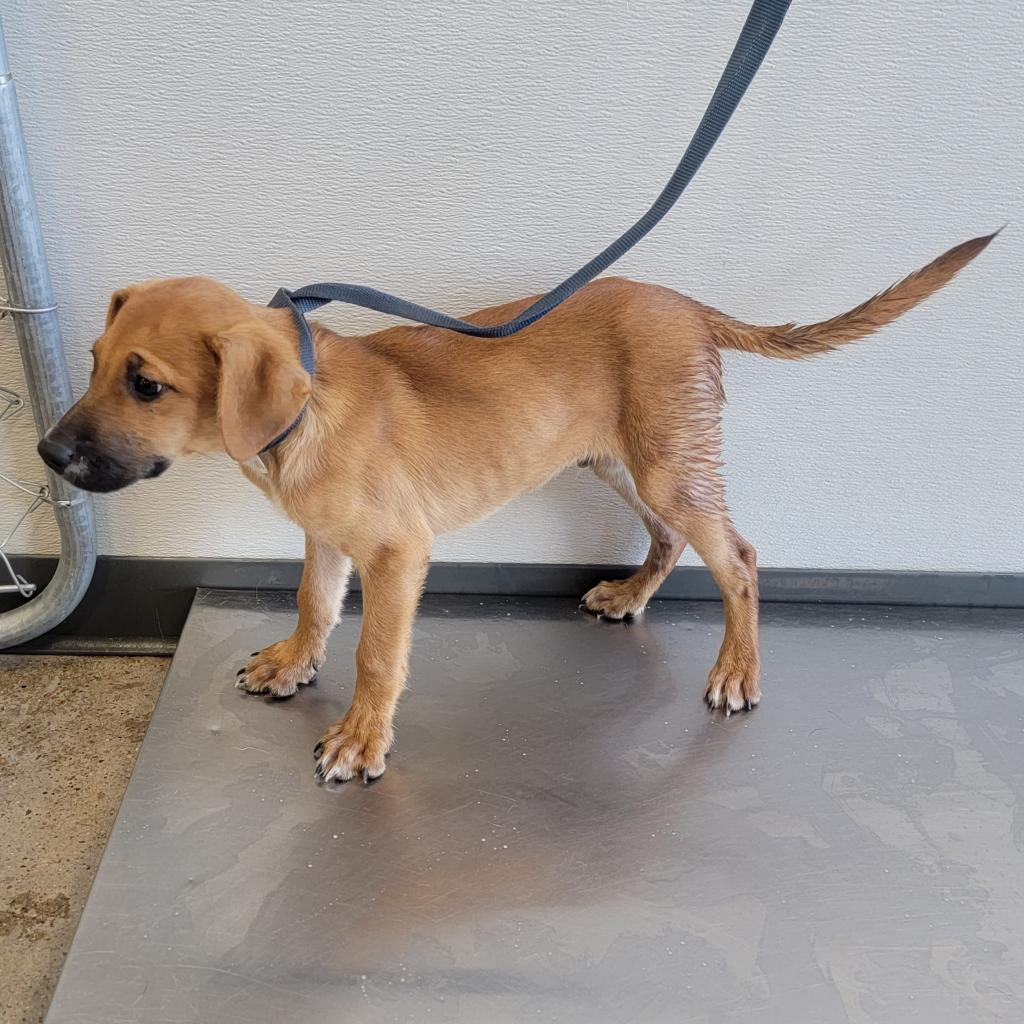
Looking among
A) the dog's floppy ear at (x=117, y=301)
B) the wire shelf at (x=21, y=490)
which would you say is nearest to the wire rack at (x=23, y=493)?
the wire shelf at (x=21, y=490)

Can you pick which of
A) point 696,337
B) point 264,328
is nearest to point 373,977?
point 264,328

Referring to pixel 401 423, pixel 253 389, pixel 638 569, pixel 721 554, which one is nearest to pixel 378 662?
pixel 401 423

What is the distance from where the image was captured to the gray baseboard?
7.14 feet

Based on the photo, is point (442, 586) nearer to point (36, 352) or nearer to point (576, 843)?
point (576, 843)

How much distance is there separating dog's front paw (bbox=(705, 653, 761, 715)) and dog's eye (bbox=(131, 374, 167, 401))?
48.3 inches

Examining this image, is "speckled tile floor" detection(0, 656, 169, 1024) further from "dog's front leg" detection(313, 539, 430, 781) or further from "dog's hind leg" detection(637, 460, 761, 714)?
"dog's hind leg" detection(637, 460, 761, 714)

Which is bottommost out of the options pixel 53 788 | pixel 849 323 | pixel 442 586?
pixel 53 788

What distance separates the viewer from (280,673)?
187cm

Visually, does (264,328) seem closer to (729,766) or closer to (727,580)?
(727,580)

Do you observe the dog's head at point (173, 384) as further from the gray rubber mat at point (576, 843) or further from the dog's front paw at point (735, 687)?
the dog's front paw at point (735, 687)

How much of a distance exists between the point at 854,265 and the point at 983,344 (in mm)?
375

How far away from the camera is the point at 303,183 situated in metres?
1.77

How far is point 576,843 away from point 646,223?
1.03m

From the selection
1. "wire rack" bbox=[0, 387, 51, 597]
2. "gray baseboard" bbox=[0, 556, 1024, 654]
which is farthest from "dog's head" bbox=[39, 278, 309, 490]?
"gray baseboard" bbox=[0, 556, 1024, 654]
